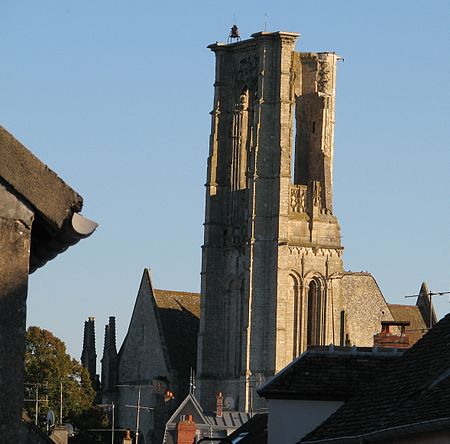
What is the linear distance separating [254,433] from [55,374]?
71216mm

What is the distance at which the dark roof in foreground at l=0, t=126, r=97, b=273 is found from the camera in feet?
31.8

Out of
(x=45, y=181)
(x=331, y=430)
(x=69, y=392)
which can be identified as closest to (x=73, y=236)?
(x=45, y=181)

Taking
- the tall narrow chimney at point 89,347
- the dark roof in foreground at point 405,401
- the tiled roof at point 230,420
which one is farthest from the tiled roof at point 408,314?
Answer: the dark roof in foreground at point 405,401

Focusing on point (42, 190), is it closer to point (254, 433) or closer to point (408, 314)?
point (254, 433)

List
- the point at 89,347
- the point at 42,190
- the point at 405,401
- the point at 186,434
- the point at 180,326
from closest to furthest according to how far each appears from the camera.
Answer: the point at 42,190 < the point at 405,401 < the point at 186,434 < the point at 180,326 < the point at 89,347

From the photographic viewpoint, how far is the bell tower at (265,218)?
104 m

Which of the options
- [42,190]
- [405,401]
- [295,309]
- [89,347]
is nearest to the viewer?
[42,190]

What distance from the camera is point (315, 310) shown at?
4193 inches

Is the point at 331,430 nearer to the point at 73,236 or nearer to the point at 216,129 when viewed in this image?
the point at 73,236

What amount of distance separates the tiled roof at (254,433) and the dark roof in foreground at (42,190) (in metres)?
20.9

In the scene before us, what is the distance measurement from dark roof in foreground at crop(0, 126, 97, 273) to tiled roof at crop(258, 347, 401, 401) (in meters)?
15.2

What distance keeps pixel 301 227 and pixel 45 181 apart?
95.6 meters

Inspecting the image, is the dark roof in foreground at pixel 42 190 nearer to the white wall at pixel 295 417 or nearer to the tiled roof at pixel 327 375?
the tiled roof at pixel 327 375

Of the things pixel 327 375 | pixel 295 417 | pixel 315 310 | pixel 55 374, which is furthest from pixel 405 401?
pixel 315 310
